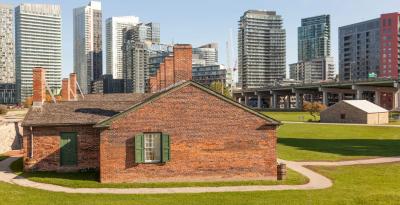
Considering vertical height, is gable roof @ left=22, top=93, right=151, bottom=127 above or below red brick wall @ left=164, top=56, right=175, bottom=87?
below

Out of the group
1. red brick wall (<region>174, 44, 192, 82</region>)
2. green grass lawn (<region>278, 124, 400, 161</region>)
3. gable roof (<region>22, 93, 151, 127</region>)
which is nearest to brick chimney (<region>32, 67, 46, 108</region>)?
gable roof (<region>22, 93, 151, 127</region>)

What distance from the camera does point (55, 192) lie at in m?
19.9

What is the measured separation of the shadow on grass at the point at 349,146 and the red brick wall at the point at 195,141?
1409cm

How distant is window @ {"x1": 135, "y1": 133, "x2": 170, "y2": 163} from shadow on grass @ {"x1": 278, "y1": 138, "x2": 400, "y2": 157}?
1778 centimetres

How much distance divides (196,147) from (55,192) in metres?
7.35

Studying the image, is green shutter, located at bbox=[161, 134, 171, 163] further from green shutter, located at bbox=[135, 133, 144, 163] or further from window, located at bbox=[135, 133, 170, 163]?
green shutter, located at bbox=[135, 133, 144, 163]

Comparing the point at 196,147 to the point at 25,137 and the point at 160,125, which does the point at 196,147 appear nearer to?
the point at 160,125

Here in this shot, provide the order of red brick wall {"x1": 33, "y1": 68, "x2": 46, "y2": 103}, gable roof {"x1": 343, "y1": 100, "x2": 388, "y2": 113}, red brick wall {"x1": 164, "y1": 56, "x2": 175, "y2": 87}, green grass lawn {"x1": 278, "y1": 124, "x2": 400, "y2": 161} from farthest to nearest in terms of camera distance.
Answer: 1. gable roof {"x1": 343, "y1": 100, "x2": 388, "y2": 113}
2. red brick wall {"x1": 164, "y1": 56, "x2": 175, "y2": 87}
3. green grass lawn {"x1": 278, "y1": 124, "x2": 400, "y2": 161}
4. red brick wall {"x1": 33, "y1": 68, "x2": 46, "y2": 103}

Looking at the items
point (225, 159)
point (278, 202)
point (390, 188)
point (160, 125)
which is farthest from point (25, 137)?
point (390, 188)

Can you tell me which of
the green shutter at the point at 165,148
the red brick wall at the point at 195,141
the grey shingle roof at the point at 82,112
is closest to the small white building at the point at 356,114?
the red brick wall at the point at 195,141

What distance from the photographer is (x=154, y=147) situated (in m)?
22.4

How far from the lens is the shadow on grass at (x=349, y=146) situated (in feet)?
116

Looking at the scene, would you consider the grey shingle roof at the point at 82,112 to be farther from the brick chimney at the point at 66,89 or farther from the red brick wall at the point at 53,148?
the brick chimney at the point at 66,89

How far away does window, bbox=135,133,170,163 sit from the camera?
72.7 feet
